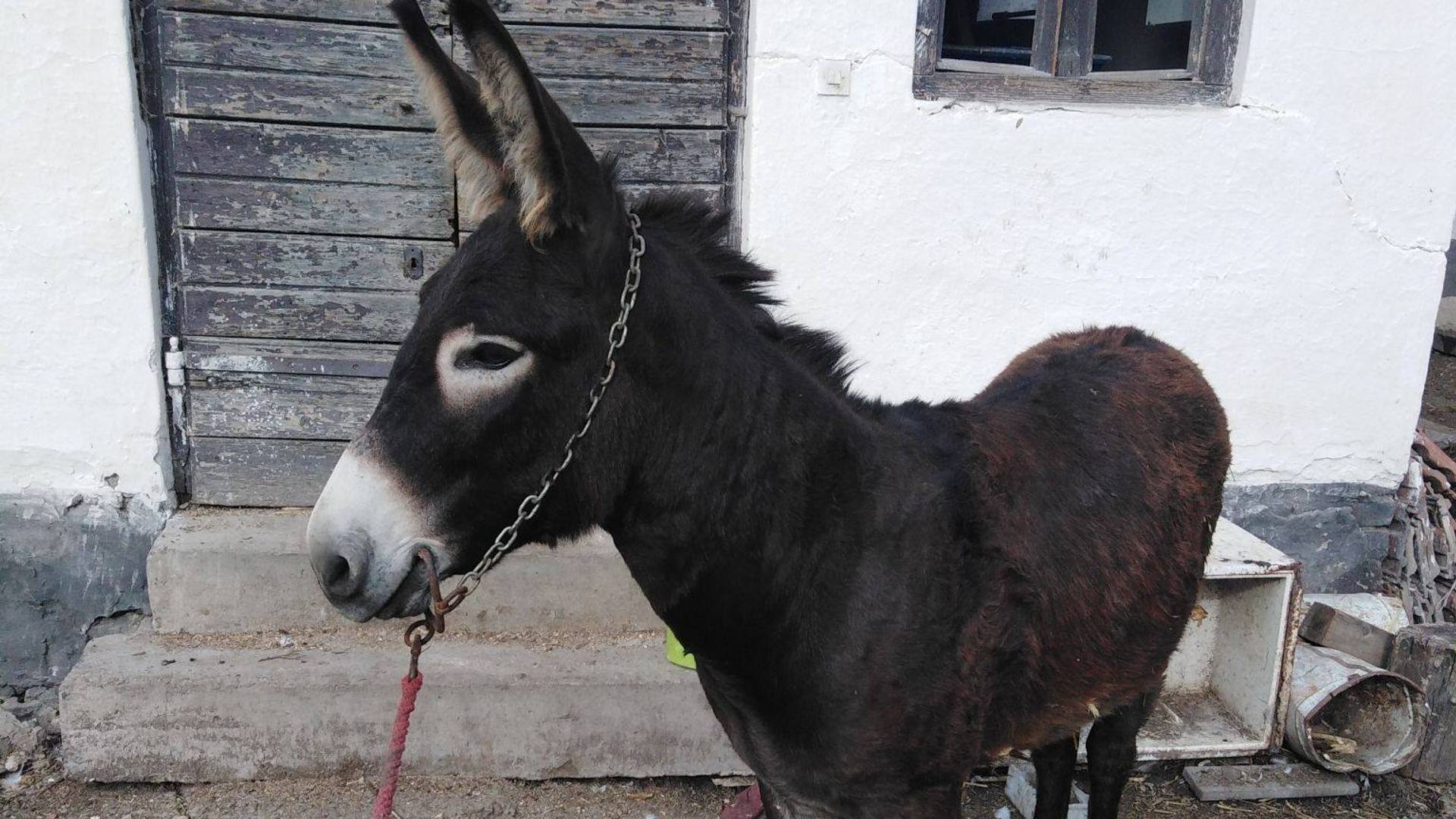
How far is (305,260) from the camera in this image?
3.68 m

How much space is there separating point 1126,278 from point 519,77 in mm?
3118

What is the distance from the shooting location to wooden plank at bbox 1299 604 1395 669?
3697 mm

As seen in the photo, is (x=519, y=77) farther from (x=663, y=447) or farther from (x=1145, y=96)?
(x=1145, y=96)

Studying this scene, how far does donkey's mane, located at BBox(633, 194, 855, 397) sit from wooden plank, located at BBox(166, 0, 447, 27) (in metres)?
2.16

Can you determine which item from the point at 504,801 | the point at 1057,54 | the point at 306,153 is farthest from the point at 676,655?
the point at 1057,54

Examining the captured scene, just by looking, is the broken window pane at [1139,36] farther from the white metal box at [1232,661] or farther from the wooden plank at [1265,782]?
the wooden plank at [1265,782]

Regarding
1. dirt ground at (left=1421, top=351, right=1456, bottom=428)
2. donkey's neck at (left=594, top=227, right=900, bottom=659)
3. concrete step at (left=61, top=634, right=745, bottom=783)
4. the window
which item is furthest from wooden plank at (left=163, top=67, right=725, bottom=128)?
dirt ground at (left=1421, top=351, right=1456, bottom=428)

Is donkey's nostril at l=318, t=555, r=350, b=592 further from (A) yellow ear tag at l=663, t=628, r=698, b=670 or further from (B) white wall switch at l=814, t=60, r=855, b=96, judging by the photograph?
(B) white wall switch at l=814, t=60, r=855, b=96

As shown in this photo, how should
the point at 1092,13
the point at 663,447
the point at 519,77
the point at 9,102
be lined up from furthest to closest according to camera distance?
the point at 1092,13 → the point at 9,102 → the point at 663,447 → the point at 519,77

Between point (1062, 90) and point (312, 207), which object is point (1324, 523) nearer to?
point (1062, 90)

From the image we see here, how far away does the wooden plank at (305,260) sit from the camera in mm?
3623

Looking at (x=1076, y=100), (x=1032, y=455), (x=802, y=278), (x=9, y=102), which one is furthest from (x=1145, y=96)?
(x=9, y=102)

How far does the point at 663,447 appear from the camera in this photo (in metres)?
1.69

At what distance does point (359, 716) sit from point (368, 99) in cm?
226
